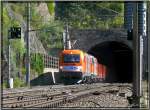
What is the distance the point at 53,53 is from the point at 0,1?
455 centimetres

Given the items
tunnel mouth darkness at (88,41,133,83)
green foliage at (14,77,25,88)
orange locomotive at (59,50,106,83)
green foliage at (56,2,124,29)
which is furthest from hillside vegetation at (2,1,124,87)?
tunnel mouth darkness at (88,41,133,83)

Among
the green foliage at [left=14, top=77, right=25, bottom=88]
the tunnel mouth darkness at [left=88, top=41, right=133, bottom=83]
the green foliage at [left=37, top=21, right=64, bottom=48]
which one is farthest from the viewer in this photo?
the tunnel mouth darkness at [left=88, top=41, right=133, bottom=83]

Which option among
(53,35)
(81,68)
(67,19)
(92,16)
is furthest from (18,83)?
(67,19)

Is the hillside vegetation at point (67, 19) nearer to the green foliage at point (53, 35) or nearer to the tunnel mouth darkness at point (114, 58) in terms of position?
the green foliage at point (53, 35)

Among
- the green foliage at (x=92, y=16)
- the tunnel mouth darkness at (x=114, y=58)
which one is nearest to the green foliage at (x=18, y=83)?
the tunnel mouth darkness at (x=114, y=58)

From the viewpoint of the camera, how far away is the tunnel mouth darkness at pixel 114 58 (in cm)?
2421

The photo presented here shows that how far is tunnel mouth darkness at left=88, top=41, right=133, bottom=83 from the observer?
24209 mm

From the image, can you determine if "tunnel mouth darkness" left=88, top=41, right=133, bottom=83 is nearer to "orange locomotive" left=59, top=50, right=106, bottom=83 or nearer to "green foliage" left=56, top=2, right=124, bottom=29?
"orange locomotive" left=59, top=50, right=106, bottom=83

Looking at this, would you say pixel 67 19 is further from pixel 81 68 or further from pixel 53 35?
pixel 81 68

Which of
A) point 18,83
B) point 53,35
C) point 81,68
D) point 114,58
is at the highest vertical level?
point 53,35

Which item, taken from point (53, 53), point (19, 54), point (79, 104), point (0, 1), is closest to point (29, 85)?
point (19, 54)

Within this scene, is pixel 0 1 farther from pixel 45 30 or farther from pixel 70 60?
pixel 70 60

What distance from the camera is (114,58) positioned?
25891 millimetres

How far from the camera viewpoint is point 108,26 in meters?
17.0
